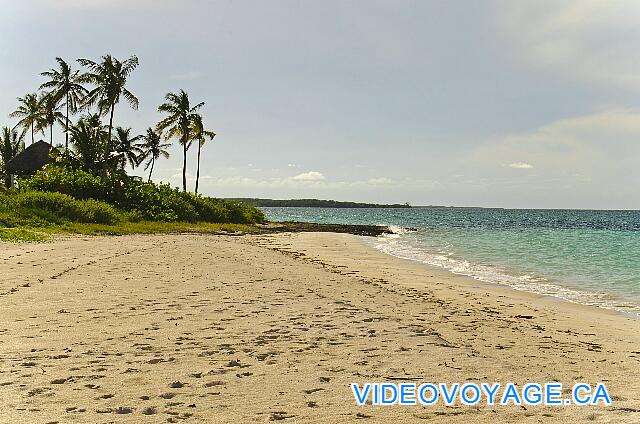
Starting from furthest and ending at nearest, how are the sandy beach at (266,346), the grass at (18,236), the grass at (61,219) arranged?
the grass at (61,219) < the grass at (18,236) < the sandy beach at (266,346)

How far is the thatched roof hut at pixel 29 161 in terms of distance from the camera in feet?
159

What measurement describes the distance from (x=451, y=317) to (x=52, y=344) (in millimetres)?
7543

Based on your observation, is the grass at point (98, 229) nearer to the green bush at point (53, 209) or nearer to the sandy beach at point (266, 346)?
the green bush at point (53, 209)

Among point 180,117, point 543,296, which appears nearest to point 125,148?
point 180,117

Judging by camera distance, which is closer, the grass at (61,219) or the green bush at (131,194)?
the grass at (61,219)

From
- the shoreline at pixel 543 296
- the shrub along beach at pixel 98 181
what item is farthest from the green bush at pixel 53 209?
the shoreline at pixel 543 296

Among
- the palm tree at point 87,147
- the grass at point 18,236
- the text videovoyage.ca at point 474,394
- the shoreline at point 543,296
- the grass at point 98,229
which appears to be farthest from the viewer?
the palm tree at point 87,147

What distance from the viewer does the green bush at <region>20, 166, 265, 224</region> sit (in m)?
38.9

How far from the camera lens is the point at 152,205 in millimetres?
42750

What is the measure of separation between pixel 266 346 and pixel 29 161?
50694mm

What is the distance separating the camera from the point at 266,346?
286 inches

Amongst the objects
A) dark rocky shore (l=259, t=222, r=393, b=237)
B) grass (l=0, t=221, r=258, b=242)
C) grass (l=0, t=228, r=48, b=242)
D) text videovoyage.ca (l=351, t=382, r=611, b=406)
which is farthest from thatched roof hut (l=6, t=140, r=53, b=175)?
text videovoyage.ca (l=351, t=382, r=611, b=406)

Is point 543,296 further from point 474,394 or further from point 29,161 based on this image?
point 29,161

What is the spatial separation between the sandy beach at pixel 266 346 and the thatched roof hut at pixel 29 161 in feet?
131
